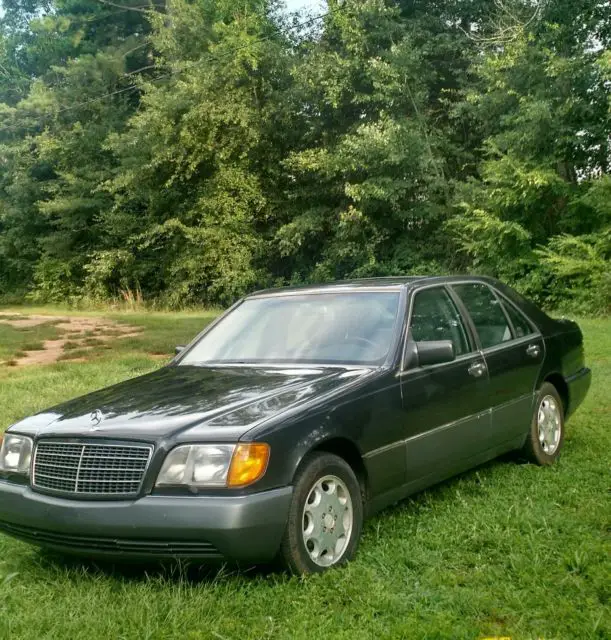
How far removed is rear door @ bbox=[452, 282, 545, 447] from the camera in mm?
5689

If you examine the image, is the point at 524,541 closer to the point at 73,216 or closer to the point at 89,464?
the point at 89,464

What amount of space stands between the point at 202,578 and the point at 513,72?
21.7 m

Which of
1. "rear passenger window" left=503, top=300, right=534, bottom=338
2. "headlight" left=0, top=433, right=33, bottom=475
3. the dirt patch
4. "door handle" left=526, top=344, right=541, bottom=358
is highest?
"rear passenger window" left=503, top=300, right=534, bottom=338

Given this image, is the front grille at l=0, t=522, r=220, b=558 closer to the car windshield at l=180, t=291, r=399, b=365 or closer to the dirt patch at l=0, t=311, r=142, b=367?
the car windshield at l=180, t=291, r=399, b=365

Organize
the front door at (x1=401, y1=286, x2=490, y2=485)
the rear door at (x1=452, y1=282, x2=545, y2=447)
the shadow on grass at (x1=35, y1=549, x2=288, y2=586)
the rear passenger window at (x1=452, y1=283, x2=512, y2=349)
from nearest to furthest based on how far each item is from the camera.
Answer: the shadow on grass at (x1=35, y1=549, x2=288, y2=586) → the front door at (x1=401, y1=286, x2=490, y2=485) → the rear door at (x1=452, y1=282, x2=545, y2=447) → the rear passenger window at (x1=452, y1=283, x2=512, y2=349)

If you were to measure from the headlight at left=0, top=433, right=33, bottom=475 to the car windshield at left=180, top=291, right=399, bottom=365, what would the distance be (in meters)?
1.37

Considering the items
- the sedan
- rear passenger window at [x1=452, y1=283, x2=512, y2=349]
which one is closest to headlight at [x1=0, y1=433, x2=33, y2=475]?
the sedan

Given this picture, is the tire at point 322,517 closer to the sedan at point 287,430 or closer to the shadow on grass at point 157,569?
the sedan at point 287,430

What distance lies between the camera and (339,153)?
27344 mm

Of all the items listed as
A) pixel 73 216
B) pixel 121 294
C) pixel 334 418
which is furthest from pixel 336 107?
pixel 334 418

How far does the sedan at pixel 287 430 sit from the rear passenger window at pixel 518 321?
2.5 inches

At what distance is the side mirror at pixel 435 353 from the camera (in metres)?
4.89

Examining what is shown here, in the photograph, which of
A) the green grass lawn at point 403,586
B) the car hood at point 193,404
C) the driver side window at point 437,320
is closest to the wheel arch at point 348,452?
the car hood at point 193,404

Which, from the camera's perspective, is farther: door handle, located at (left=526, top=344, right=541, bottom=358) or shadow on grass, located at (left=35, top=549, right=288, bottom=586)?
door handle, located at (left=526, top=344, right=541, bottom=358)
